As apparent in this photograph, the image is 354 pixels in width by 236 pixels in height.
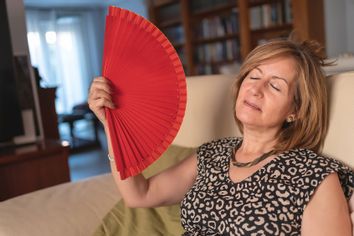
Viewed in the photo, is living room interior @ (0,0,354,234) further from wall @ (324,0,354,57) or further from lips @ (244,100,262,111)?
lips @ (244,100,262,111)

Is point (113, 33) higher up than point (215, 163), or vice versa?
point (113, 33)

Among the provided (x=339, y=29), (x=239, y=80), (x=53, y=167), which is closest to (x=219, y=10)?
(x=339, y=29)

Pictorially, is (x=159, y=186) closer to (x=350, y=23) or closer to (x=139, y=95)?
(x=139, y=95)

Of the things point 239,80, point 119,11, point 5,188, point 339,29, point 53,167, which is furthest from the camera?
point 339,29

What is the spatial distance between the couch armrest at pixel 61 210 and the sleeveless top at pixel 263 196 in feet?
1.40

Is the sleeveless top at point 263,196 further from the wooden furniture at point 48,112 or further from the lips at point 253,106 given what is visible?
the wooden furniture at point 48,112

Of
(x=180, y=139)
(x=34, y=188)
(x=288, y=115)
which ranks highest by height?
(x=288, y=115)

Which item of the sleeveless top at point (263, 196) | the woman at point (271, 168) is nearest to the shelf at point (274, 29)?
the woman at point (271, 168)

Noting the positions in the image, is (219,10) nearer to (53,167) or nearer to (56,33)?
(53,167)

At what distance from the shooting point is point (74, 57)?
725cm

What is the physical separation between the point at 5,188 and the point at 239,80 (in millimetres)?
1610

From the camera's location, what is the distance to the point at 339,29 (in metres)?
3.28

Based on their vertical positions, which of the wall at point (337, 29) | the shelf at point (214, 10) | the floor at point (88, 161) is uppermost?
the shelf at point (214, 10)

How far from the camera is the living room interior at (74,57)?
7.39 ft
